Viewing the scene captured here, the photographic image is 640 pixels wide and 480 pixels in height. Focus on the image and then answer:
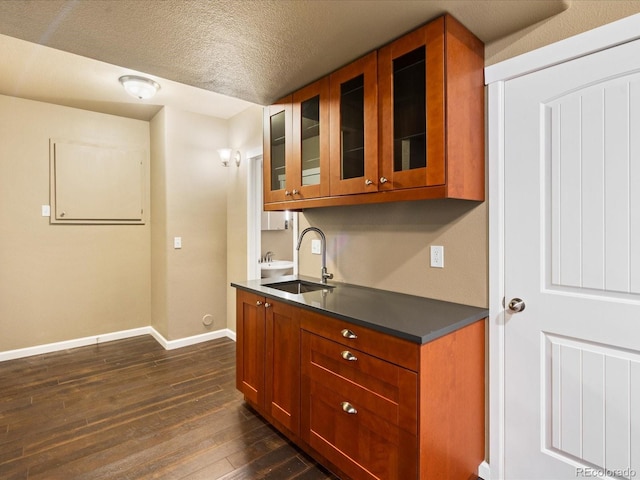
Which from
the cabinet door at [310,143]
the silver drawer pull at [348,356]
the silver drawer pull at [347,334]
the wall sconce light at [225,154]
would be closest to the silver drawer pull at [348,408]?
the silver drawer pull at [348,356]

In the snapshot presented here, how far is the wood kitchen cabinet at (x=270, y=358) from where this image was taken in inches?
A: 77.8

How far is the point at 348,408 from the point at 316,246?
1382mm

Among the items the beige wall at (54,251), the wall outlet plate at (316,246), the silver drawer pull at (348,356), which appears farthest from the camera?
the beige wall at (54,251)

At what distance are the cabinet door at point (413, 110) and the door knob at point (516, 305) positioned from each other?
0.68 metres

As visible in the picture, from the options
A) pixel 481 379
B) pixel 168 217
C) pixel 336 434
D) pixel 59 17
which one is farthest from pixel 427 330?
pixel 168 217

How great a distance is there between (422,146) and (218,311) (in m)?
3.31

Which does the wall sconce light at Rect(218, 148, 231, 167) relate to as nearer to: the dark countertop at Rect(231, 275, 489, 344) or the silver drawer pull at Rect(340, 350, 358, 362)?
the dark countertop at Rect(231, 275, 489, 344)

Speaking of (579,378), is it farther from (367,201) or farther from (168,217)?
(168,217)

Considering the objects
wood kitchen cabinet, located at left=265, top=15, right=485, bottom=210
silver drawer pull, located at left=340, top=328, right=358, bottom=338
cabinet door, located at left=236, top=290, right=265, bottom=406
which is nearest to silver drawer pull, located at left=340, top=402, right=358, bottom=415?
silver drawer pull, located at left=340, top=328, right=358, bottom=338

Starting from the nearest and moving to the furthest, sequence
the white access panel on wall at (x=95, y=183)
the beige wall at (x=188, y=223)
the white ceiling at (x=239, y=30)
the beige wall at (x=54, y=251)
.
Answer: the white ceiling at (x=239, y=30), the beige wall at (x=54, y=251), the white access panel on wall at (x=95, y=183), the beige wall at (x=188, y=223)

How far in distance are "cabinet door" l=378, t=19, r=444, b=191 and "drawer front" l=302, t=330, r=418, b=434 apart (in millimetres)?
845

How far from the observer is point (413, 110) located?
1677 millimetres

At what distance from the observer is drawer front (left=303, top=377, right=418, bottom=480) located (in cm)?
142

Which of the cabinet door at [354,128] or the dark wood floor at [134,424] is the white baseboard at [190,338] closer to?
the dark wood floor at [134,424]
